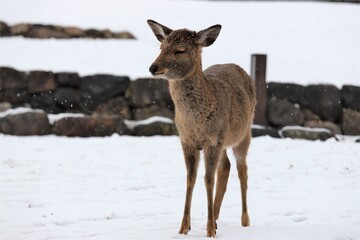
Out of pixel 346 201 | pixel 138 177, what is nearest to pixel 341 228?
pixel 346 201

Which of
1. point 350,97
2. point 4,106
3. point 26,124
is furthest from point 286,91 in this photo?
point 4,106

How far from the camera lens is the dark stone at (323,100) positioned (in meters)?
13.2

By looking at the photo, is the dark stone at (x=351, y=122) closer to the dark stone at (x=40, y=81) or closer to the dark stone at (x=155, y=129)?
the dark stone at (x=155, y=129)

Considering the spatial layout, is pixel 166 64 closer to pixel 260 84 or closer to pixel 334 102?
pixel 260 84

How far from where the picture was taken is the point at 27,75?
12523mm

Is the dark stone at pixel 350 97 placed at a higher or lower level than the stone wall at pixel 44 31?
lower

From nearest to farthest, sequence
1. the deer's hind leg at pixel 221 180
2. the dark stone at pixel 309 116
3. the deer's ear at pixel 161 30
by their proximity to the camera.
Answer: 1. the deer's ear at pixel 161 30
2. the deer's hind leg at pixel 221 180
3. the dark stone at pixel 309 116

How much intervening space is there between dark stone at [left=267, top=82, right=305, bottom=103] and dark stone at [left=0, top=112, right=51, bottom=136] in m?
5.14

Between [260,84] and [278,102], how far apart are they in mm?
702

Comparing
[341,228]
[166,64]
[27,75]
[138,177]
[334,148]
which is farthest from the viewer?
[27,75]

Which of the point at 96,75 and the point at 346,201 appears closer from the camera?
the point at 346,201

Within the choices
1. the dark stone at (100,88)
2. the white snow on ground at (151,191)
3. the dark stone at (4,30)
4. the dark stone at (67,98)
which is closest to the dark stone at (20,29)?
the dark stone at (4,30)

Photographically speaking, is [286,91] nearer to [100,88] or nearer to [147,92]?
[147,92]

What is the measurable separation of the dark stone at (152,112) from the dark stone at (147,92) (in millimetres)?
91
